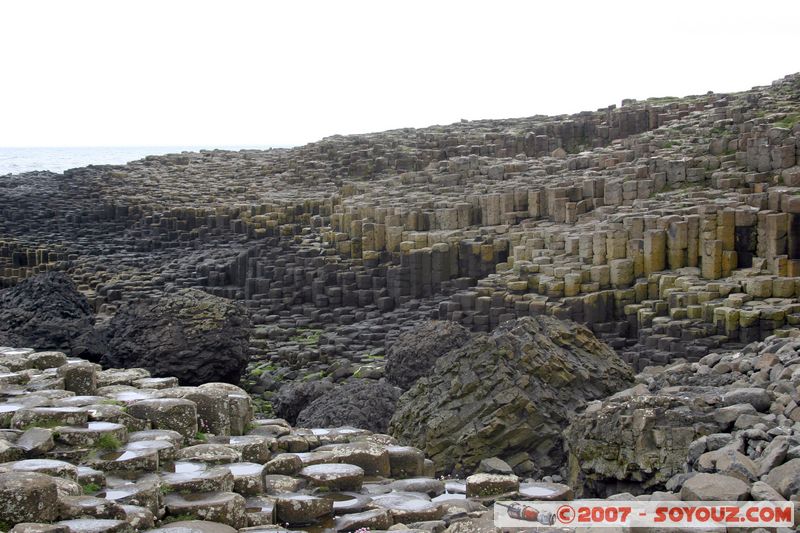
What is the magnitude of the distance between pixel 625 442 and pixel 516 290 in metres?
11.3

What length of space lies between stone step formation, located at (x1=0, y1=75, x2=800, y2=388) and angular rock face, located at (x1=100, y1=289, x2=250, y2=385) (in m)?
2.13

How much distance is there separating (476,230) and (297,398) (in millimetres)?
9120

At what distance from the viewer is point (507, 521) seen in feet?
28.0

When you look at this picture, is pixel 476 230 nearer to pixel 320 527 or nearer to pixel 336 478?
pixel 336 478

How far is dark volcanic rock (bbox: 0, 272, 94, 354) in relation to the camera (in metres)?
23.8

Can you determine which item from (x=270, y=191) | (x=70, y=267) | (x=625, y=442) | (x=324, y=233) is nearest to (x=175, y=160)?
(x=270, y=191)

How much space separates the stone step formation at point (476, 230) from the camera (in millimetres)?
21688

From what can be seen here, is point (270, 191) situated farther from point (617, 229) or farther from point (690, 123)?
point (617, 229)

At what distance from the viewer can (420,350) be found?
20.4 m

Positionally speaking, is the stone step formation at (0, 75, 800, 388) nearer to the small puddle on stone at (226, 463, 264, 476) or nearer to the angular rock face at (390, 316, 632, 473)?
the angular rock face at (390, 316, 632, 473)

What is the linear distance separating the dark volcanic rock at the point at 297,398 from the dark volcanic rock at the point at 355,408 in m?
1.57

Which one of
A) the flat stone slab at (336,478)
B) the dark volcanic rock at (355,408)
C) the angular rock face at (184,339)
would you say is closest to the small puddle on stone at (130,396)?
the flat stone slab at (336,478)

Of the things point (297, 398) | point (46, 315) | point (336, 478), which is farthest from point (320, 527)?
point (46, 315)

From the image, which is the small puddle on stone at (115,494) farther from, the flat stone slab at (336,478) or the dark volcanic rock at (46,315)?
the dark volcanic rock at (46,315)
